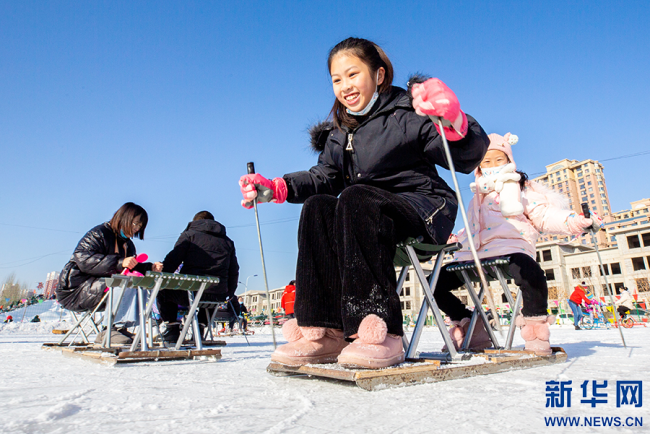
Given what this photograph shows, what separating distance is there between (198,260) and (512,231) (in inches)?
131

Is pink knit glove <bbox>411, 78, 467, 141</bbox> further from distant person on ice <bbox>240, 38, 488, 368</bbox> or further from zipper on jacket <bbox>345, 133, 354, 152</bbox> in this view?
zipper on jacket <bbox>345, 133, 354, 152</bbox>

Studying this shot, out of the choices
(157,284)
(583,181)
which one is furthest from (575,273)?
(583,181)

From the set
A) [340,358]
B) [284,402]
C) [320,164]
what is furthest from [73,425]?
[320,164]

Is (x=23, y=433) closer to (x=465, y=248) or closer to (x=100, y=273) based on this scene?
(x=465, y=248)

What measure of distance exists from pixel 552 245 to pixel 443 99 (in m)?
57.1

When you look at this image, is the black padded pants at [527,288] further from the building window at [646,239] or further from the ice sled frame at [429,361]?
the building window at [646,239]

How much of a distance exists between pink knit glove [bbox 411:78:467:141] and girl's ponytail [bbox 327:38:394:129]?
47cm

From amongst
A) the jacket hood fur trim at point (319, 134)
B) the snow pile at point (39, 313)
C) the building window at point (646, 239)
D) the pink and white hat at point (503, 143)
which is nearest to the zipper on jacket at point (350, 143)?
the jacket hood fur trim at point (319, 134)

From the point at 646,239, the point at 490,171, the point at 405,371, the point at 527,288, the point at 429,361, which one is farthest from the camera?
the point at 646,239

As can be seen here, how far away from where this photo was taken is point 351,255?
4.89 ft

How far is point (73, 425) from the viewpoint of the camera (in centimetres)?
76

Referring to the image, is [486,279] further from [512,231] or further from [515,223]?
[515,223]

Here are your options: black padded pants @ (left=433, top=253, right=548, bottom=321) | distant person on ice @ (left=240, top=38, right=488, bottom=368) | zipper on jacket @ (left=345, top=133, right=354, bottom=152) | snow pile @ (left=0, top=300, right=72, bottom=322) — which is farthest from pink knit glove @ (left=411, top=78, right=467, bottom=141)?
snow pile @ (left=0, top=300, right=72, bottom=322)

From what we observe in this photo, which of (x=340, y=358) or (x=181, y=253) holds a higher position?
(x=181, y=253)
